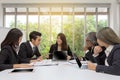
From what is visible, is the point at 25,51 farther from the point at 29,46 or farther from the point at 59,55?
the point at 59,55

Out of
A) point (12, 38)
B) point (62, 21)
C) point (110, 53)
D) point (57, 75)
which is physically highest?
point (62, 21)

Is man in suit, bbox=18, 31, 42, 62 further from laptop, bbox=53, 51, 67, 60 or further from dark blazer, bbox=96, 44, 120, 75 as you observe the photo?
dark blazer, bbox=96, 44, 120, 75

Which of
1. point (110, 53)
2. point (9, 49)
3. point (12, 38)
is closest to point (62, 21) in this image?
point (12, 38)

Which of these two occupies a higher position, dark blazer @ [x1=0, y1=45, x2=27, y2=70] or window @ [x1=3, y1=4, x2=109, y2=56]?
window @ [x1=3, y1=4, x2=109, y2=56]

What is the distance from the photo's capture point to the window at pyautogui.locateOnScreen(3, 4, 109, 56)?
6.64m

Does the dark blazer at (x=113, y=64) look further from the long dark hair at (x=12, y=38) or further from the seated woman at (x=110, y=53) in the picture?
the long dark hair at (x=12, y=38)

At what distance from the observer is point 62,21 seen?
21.9 feet

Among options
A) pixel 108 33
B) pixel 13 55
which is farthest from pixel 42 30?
pixel 108 33

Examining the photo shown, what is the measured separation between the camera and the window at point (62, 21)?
21.8ft

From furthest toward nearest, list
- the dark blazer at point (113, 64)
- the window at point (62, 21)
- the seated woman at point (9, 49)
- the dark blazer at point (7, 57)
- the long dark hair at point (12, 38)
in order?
the window at point (62, 21) < the long dark hair at point (12, 38) < the seated woman at point (9, 49) < the dark blazer at point (7, 57) < the dark blazer at point (113, 64)

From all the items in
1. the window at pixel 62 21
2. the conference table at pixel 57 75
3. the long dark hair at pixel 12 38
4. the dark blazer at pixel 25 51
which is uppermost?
the window at pixel 62 21

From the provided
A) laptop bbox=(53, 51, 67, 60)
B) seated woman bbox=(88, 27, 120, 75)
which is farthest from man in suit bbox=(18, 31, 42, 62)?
seated woman bbox=(88, 27, 120, 75)

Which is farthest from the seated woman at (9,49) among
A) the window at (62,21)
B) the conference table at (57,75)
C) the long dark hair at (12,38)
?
the window at (62,21)

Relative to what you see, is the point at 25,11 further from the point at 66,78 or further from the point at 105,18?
the point at 66,78
